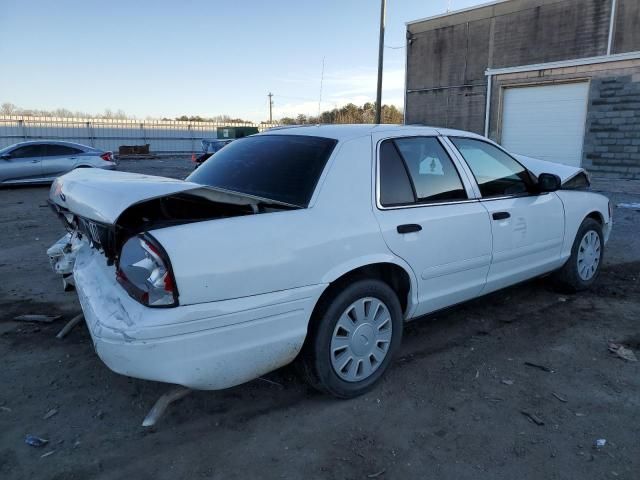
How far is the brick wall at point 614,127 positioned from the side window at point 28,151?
17.4m

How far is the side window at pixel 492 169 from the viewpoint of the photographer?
3.77 m

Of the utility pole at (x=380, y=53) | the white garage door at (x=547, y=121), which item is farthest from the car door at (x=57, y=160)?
the white garage door at (x=547, y=121)

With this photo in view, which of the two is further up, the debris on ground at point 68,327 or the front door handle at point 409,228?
the front door handle at point 409,228

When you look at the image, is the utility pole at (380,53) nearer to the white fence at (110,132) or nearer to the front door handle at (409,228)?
the front door handle at (409,228)

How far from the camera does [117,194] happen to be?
8.32 feet

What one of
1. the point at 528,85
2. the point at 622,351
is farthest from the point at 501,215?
the point at 528,85

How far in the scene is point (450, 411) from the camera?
2.85 m

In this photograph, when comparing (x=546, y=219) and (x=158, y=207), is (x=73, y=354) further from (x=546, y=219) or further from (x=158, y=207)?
→ (x=546, y=219)

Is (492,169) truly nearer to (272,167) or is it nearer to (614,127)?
(272,167)

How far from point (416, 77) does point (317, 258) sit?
22222mm

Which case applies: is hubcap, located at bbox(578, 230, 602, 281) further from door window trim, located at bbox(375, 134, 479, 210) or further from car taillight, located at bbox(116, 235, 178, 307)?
car taillight, located at bbox(116, 235, 178, 307)

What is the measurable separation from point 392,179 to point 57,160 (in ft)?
44.7

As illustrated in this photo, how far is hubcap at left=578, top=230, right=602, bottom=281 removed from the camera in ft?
15.7

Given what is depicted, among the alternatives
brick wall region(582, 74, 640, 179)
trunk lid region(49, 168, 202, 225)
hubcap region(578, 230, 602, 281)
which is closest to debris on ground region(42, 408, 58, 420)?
trunk lid region(49, 168, 202, 225)
